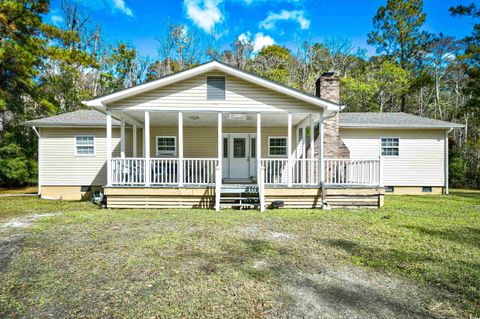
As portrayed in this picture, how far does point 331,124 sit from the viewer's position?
1095cm

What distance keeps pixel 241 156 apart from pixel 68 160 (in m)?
7.60

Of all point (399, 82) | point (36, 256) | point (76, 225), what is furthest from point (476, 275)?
point (399, 82)

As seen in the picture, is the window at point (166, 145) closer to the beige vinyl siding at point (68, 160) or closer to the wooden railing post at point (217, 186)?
the beige vinyl siding at point (68, 160)

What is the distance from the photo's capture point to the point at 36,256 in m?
4.02

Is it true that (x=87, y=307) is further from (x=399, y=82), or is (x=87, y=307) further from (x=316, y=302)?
(x=399, y=82)

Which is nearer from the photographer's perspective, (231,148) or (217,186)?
(217,186)

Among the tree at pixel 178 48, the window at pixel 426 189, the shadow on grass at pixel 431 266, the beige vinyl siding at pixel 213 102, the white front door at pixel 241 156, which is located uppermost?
the tree at pixel 178 48

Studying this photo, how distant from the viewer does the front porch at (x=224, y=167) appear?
8164mm

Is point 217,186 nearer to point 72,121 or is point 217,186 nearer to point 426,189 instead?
point 72,121

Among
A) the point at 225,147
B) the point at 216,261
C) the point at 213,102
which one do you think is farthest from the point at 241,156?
the point at 216,261

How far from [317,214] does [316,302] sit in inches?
187

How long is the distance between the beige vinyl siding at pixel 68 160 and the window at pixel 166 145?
7.70ft

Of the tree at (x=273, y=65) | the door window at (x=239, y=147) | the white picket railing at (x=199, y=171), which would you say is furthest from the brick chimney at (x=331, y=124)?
the tree at (x=273, y=65)

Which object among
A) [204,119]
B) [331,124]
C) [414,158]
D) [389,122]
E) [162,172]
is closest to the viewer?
[162,172]
